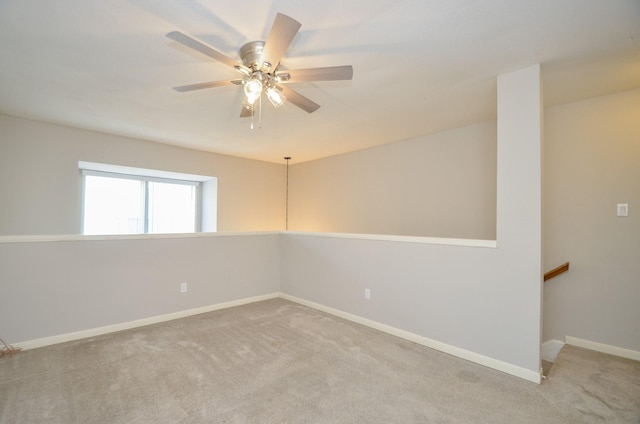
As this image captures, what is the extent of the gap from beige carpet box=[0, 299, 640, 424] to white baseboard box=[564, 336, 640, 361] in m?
0.10

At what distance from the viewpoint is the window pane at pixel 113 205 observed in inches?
169

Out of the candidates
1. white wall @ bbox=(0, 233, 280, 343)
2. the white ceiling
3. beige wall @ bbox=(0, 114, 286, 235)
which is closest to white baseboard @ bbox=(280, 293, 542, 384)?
white wall @ bbox=(0, 233, 280, 343)

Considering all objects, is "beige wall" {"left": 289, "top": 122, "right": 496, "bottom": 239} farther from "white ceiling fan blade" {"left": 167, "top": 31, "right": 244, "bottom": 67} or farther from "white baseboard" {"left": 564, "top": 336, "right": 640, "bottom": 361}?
"white ceiling fan blade" {"left": 167, "top": 31, "right": 244, "bottom": 67}

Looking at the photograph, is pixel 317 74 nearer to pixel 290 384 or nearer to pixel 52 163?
pixel 290 384

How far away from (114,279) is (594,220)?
4853 millimetres

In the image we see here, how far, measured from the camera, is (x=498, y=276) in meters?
2.39

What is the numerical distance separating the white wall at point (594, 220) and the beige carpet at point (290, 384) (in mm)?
315

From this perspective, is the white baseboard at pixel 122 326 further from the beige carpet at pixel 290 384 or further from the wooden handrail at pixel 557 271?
the wooden handrail at pixel 557 271

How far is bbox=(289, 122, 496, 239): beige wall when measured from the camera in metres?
3.55

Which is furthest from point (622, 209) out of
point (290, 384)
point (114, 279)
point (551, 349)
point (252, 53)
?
point (114, 279)

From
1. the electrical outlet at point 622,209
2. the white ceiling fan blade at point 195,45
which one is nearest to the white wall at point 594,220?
the electrical outlet at point 622,209

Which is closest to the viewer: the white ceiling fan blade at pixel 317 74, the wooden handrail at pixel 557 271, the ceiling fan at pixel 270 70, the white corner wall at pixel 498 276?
the ceiling fan at pixel 270 70

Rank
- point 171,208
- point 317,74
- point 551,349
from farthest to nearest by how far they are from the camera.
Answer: point 171,208, point 551,349, point 317,74

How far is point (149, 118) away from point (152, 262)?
1.67m
